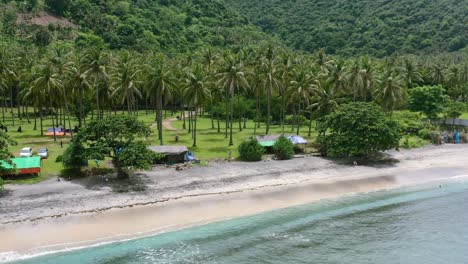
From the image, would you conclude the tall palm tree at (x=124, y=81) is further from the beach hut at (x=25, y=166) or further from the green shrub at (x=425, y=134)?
the green shrub at (x=425, y=134)

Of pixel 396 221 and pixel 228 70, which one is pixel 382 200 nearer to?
pixel 396 221

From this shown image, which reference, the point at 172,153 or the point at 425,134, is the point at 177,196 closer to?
the point at 172,153

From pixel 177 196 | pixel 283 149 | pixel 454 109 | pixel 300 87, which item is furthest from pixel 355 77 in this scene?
pixel 177 196

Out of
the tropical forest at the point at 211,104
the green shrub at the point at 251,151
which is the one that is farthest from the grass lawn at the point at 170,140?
the green shrub at the point at 251,151

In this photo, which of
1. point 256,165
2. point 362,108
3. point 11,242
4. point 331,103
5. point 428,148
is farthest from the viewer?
point 331,103

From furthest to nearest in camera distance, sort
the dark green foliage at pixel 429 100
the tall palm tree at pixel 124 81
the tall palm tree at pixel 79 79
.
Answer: the dark green foliage at pixel 429 100 → the tall palm tree at pixel 124 81 → the tall palm tree at pixel 79 79

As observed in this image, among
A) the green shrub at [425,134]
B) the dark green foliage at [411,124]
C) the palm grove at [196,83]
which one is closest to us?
the palm grove at [196,83]

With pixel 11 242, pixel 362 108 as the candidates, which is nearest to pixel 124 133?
pixel 11 242
